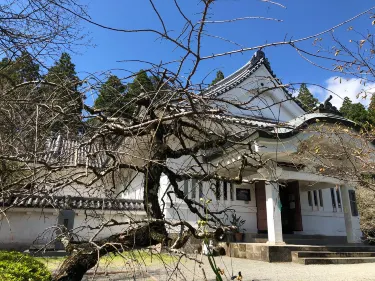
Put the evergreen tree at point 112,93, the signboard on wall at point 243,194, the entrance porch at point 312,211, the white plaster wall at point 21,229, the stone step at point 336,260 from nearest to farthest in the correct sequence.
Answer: the evergreen tree at point 112,93 → the stone step at point 336,260 → the white plaster wall at point 21,229 → the entrance porch at point 312,211 → the signboard on wall at point 243,194

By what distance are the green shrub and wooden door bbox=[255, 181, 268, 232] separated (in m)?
9.84

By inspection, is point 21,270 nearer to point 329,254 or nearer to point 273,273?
point 273,273

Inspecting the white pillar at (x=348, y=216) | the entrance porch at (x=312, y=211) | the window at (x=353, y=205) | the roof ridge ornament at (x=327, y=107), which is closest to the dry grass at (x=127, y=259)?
the entrance porch at (x=312, y=211)

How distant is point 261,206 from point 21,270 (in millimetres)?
10675

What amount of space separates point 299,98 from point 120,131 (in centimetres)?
203

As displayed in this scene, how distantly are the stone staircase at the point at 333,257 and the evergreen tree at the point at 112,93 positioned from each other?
732 centimetres

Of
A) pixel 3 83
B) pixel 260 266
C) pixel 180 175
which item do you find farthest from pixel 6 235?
pixel 180 175

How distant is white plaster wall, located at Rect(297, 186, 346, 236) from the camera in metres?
13.5

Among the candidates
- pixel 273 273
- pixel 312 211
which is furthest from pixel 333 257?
pixel 312 211

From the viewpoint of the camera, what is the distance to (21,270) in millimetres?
3242

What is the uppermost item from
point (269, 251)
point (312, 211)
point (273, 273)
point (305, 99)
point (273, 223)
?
point (305, 99)

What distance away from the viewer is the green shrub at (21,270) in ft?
10.1

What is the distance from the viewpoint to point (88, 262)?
320 cm

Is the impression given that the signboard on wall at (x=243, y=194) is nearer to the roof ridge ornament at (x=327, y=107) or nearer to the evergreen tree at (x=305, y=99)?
the roof ridge ornament at (x=327, y=107)
